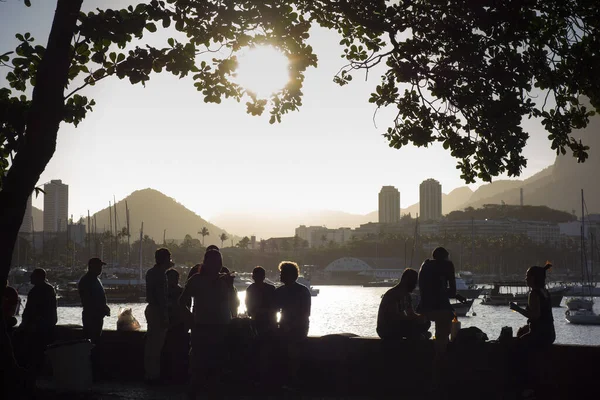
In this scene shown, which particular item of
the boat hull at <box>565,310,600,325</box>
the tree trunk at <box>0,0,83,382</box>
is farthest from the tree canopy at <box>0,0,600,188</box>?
the boat hull at <box>565,310,600,325</box>

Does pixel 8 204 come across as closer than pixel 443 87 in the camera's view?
Yes

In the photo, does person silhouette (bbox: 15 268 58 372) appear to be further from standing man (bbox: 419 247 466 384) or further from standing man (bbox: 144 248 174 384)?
standing man (bbox: 419 247 466 384)

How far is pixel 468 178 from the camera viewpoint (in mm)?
12789

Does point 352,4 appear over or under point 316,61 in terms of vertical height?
over

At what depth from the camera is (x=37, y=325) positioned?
459 inches

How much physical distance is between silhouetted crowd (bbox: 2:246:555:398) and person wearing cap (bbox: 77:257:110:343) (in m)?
0.02


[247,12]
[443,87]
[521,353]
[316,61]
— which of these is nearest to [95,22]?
[247,12]

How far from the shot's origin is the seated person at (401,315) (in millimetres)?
11031

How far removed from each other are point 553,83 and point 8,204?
7693 mm

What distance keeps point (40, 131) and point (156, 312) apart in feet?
11.8

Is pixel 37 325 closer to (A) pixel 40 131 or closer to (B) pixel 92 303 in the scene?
(B) pixel 92 303

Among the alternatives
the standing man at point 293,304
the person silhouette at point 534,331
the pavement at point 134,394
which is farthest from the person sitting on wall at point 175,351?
the person silhouette at point 534,331

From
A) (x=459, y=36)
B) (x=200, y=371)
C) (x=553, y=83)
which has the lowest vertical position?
(x=200, y=371)

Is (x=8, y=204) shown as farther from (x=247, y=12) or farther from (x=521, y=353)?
(x=521, y=353)
